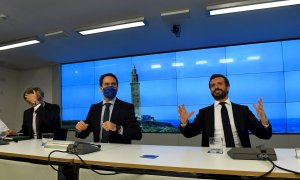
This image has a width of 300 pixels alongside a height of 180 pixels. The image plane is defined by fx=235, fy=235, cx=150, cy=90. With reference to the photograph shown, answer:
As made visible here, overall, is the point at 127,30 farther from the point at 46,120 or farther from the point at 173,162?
the point at 173,162

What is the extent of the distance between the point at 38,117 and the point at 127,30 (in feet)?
6.42

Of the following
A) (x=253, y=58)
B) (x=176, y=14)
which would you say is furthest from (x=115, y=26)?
(x=253, y=58)

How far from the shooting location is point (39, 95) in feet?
10.3

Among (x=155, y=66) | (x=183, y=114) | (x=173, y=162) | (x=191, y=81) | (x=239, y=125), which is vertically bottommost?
(x=173, y=162)

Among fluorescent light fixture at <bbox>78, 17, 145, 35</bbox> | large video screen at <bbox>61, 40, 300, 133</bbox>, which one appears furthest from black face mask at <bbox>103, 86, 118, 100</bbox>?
large video screen at <bbox>61, 40, 300, 133</bbox>

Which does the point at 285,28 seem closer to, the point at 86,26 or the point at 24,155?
the point at 86,26

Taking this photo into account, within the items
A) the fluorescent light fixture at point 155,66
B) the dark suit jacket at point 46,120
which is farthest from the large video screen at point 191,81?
the dark suit jacket at point 46,120

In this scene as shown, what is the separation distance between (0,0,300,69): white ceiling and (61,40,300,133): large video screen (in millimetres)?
291

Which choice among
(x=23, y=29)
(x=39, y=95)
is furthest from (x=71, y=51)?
(x=39, y=95)

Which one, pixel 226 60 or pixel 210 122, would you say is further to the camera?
pixel 226 60

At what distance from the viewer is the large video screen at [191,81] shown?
4590mm

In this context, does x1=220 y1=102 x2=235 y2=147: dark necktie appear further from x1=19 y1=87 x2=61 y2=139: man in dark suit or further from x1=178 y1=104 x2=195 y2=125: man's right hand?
x1=19 y1=87 x2=61 y2=139: man in dark suit

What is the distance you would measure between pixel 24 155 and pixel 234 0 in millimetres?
2843

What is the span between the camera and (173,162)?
1.31 metres
